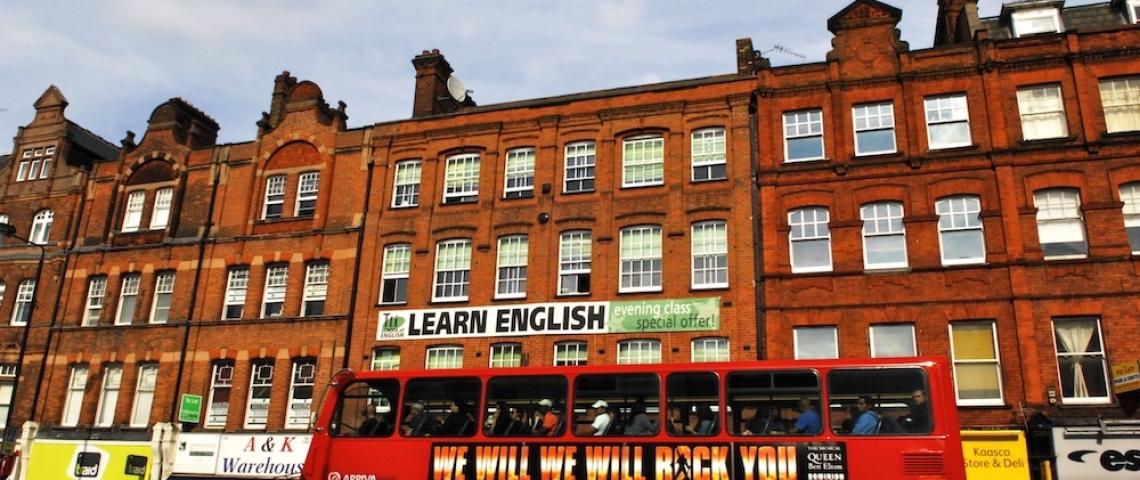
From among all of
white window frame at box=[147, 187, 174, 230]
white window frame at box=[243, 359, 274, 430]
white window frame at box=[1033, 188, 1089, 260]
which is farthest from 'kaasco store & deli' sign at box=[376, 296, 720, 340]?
white window frame at box=[147, 187, 174, 230]

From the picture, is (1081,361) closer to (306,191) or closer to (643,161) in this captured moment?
(643,161)

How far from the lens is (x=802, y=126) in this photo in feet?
77.0

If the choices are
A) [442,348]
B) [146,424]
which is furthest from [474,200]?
[146,424]

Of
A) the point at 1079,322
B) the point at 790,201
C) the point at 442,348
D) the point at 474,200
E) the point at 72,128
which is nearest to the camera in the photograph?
the point at 1079,322

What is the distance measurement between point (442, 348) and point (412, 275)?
2.63 m

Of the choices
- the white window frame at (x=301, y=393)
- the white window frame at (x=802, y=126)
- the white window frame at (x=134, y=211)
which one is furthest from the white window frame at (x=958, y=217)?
the white window frame at (x=134, y=211)

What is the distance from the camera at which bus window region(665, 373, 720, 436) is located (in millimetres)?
12969

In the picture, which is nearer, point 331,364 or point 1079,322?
point 1079,322

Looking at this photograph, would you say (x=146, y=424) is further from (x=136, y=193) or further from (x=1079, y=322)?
(x=1079, y=322)

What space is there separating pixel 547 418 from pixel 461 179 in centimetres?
1433

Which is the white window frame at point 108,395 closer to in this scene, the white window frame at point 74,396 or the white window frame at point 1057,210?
the white window frame at point 74,396

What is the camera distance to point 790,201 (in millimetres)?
22609

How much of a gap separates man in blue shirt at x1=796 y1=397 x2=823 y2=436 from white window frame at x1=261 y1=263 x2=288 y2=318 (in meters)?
19.3

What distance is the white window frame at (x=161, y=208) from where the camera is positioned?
30156 mm
